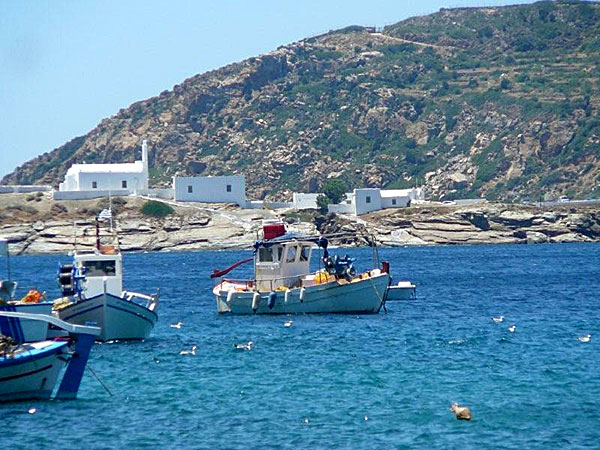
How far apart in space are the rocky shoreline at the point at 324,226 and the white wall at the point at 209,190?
105 inches

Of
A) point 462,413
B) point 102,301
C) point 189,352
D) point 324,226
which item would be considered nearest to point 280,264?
point 189,352

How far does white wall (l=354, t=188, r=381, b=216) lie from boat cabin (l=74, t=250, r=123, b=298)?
10732 centimetres

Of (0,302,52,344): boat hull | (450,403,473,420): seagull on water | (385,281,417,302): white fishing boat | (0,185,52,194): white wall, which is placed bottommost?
(385,281,417,302): white fishing boat

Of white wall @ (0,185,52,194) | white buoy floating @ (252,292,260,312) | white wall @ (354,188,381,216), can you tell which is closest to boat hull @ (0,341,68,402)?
white buoy floating @ (252,292,260,312)

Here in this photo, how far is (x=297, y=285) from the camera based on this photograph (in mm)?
60500

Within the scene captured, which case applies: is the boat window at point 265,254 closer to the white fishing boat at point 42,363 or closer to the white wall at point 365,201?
the white fishing boat at point 42,363

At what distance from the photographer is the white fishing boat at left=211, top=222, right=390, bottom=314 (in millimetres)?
58719

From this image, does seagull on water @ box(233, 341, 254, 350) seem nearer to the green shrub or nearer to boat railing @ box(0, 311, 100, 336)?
boat railing @ box(0, 311, 100, 336)

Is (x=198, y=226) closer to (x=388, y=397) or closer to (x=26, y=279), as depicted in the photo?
(x=26, y=279)

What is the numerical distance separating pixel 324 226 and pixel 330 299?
91405 millimetres

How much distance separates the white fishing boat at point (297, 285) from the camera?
5872cm

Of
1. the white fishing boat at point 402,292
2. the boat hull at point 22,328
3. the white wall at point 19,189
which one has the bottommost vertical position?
the white fishing boat at point 402,292

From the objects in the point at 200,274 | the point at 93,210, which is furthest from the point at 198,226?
the point at 200,274

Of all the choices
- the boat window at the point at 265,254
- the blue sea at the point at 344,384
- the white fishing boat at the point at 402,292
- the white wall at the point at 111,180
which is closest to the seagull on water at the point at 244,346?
the blue sea at the point at 344,384
